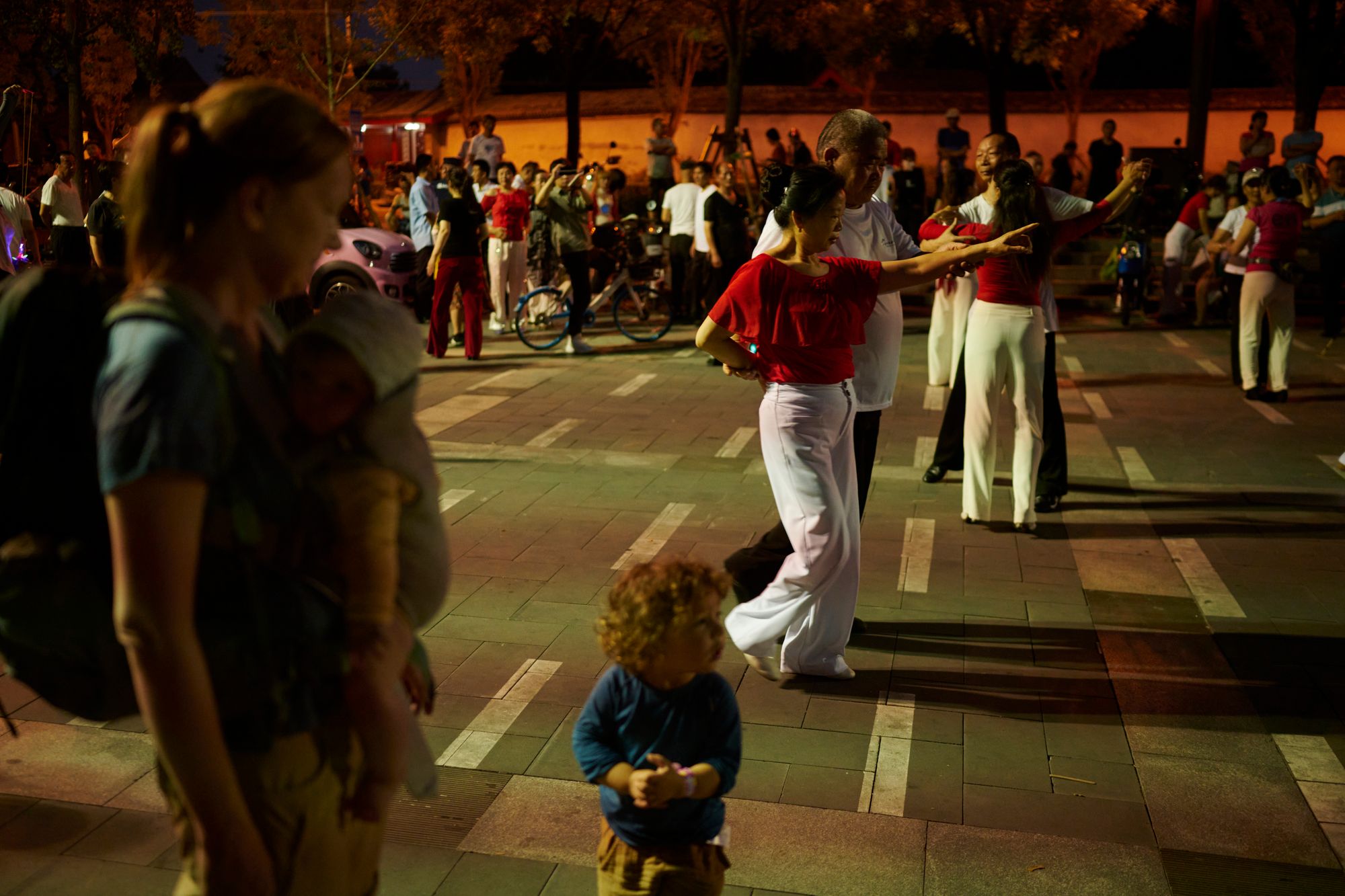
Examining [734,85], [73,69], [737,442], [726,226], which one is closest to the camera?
[737,442]

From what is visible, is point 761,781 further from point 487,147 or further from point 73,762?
point 487,147

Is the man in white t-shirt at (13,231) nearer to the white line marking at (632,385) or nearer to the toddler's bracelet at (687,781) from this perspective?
the white line marking at (632,385)

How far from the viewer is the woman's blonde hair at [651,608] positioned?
251 cm

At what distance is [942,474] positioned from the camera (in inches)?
340

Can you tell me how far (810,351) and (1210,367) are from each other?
10373 mm

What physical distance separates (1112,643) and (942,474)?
3.12 meters

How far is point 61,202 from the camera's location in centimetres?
1437

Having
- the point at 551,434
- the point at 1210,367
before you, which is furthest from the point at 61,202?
the point at 1210,367

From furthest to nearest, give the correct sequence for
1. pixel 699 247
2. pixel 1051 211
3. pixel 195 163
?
pixel 699 247, pixel 1051 211, pixel 195 163

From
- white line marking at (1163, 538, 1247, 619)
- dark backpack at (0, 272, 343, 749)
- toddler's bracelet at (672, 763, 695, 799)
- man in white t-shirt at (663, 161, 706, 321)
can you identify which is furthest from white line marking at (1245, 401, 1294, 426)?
dark backpack at (0, 272, 343, 749)

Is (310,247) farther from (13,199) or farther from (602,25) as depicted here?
(602,25)

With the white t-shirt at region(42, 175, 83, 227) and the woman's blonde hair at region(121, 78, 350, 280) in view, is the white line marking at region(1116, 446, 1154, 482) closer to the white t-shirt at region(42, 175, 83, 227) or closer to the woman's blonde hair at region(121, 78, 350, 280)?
the woman's blonde hair at region(121, 78, 350, 280)

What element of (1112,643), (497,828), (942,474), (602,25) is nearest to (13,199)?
(942,474)

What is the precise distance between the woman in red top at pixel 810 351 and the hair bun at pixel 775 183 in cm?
24
